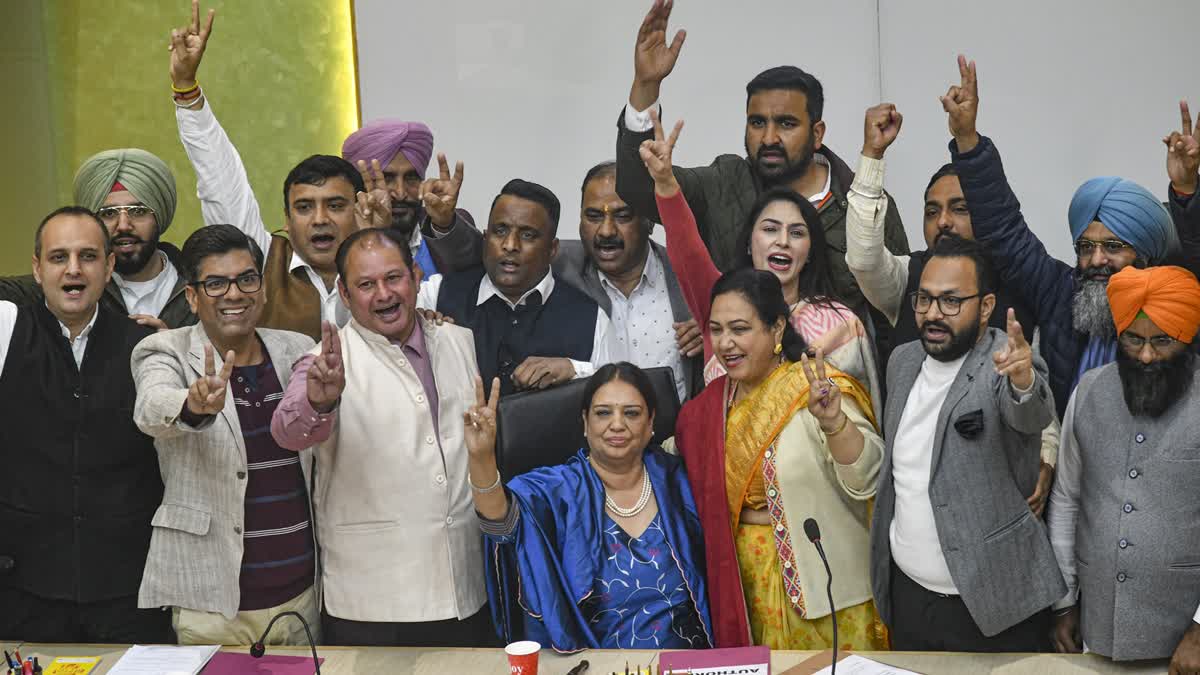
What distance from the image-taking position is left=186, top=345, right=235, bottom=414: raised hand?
2.62m

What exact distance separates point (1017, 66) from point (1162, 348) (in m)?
2.15

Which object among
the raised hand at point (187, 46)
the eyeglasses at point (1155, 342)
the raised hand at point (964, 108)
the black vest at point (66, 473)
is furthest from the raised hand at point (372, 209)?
the eyeglasses at point (1155, 342)

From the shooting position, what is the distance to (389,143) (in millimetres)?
3969

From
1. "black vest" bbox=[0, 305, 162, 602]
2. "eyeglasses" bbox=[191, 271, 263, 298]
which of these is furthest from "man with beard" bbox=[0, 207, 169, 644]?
"eyeglasses" bbox=[191, 271, 263, 298]

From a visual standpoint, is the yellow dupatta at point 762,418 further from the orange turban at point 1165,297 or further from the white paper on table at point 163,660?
the white paper on table at point 163,660

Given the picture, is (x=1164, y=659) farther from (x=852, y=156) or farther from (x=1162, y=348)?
(x=852, y=156)

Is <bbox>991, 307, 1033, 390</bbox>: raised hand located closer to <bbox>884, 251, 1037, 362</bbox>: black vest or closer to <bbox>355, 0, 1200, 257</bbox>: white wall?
<bbox>884, 251, 1037, 362</bbox>: black vest

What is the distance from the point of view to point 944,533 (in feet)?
8.89

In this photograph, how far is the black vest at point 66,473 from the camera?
288 centimetres

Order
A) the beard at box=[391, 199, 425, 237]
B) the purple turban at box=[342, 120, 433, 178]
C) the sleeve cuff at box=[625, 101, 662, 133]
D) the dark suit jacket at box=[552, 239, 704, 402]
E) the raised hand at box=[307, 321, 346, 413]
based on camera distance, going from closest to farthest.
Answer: the raised hand at box=[307, 321, 346, 413]
the sleeve cuff at box=[625, 101, 662, 133]
the dark suit jacket at box=[552, 239, 704, 402]
the beard at box=[391, 199, 425, 237]
the purple turban at box=[342, 120, 433, 178]

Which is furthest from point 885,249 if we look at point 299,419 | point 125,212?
point 125,212

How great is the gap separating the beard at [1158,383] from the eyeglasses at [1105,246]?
0.46 metres

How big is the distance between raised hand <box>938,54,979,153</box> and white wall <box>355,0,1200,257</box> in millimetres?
1484

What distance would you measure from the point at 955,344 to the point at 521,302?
1.28m
